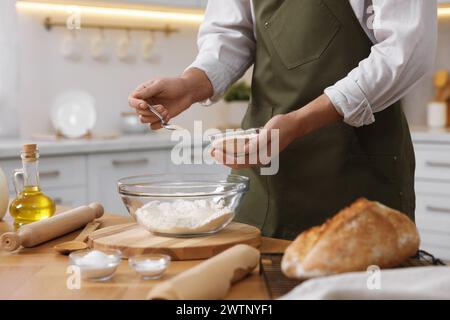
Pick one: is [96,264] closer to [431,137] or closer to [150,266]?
[150,266]

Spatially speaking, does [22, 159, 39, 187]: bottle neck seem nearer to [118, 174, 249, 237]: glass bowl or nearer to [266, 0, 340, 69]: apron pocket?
[118, 174, 249, 237]: glass bowl

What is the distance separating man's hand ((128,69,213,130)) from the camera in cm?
152

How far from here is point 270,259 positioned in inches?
41.2

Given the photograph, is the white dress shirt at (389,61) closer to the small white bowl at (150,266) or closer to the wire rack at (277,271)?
the wire rack at (277,271)

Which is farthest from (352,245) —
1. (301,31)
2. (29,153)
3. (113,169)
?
(113,169)

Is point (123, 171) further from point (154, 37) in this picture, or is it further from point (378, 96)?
point (378, 96)

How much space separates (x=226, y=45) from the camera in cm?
176

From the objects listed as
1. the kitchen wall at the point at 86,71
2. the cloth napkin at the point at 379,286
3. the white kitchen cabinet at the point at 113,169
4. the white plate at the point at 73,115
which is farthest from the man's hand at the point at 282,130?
the kitchen wall at the point at 86,71

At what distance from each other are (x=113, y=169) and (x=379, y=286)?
7.89ft

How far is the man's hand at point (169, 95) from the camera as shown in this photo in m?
1.52

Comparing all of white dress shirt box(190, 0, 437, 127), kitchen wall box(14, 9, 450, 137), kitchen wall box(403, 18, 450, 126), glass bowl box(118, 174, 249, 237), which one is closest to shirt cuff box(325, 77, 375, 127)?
white dress shirt box(190, 0, 437, 127)

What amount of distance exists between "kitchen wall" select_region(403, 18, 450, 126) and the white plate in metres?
1.74
